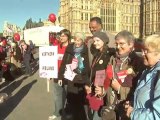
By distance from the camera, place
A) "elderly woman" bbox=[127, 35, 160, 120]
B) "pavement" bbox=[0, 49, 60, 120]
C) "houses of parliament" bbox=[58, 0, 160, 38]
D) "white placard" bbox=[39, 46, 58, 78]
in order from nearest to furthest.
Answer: "elderly woman" bbox=[127, 35, 160, 120] → "pavement" bbox=[0, 49, 60, 120] → "white placard" bbox=[39, 46, 58, 78] → "houses of parliament" bbox=[58, 0, 160, 38]

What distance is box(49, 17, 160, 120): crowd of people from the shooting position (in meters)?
2.03

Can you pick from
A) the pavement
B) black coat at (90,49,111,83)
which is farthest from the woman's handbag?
the pavement

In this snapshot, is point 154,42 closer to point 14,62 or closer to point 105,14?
point 14,62

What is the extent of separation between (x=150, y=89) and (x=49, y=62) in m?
4.78

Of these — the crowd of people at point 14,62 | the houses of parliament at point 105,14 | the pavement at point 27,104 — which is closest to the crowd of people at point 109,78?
the pavement at point 27,104

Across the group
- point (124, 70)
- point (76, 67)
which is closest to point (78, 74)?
point (76, 67)

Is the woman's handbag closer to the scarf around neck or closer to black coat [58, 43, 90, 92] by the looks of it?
black coat [58, 43, 90, 92]

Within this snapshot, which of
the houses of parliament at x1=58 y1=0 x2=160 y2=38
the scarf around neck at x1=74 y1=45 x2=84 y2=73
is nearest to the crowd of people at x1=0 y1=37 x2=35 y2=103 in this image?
the scarf around neck at x1=74 y1=45 x2=84 y2=73

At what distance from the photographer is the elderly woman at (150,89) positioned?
6.08 ft

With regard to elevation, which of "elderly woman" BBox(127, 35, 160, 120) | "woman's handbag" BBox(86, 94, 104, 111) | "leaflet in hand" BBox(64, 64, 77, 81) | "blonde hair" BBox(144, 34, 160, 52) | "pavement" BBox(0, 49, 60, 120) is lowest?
"pavement" BBox(0, 49, 60, 120)

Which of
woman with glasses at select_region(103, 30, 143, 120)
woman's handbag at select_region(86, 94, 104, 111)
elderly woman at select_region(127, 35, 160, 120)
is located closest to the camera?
elderly woman at select_region(127, 35, 160, 120)

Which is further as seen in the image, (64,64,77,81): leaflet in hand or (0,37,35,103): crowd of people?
(0,37,35,103): crowd of people

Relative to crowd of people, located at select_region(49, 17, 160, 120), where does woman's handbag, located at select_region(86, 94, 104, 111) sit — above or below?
below

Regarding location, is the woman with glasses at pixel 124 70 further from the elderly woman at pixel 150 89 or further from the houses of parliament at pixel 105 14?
the houses of parliament at pixel 105 14
